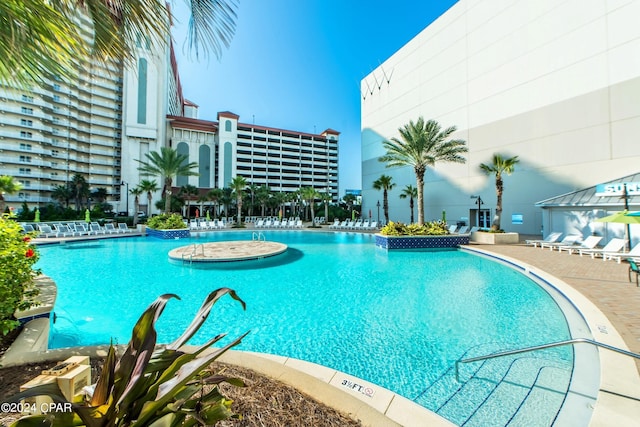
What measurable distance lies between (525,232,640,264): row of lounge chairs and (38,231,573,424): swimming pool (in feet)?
14.0

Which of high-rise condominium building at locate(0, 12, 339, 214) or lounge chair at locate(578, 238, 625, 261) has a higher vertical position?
high-rise condominium building at locate(0, 12, 339, 214)

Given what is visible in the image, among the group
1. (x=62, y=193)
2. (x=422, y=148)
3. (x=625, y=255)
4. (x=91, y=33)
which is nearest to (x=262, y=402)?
(x=91, y=33)

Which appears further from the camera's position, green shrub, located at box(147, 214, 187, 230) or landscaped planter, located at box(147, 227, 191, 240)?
green shrub, located at box(147, 214, 187, 230)

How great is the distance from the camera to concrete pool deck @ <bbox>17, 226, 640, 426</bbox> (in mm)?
2479

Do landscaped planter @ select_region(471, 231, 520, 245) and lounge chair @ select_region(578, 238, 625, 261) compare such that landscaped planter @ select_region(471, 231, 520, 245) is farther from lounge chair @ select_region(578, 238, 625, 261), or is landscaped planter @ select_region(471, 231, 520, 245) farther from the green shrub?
the green shrub

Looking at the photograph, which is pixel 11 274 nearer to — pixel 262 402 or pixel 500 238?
pixel 262 402

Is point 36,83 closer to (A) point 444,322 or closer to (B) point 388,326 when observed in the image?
(B) point 388,326

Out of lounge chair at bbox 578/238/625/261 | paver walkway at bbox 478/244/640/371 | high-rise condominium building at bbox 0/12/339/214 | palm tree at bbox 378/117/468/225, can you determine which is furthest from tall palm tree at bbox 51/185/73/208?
lounge chair at bbox 578/238/625/261

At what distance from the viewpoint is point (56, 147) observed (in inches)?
1731

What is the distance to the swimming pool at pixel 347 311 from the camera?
13.8 feet

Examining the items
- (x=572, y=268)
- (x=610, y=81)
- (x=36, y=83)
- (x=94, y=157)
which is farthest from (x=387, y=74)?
(x=94, y=157)

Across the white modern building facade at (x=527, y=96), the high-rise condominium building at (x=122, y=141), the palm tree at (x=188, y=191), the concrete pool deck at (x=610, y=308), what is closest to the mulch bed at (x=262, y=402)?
the concrete pool deck at (x=610, y=308)

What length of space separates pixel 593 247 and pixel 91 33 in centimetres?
1764

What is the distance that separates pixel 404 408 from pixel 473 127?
26.7 m
